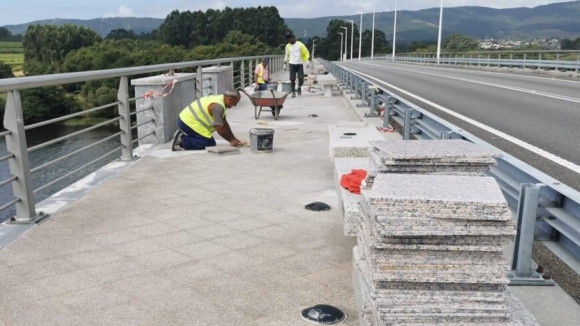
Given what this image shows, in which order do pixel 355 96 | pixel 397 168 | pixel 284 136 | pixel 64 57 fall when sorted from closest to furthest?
pixel 397 168
pixel 284 136
pixel 355 96
pixel 64 57

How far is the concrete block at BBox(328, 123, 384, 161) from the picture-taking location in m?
6.08

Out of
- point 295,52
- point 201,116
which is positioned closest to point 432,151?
point 201,116

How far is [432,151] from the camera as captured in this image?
3.06 meters

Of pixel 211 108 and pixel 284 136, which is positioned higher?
pixel 211 108


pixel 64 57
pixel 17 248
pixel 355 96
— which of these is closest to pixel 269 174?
pixel 17 248

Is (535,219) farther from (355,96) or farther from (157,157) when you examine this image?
(355,96)

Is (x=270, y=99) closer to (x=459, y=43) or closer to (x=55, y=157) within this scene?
(x=55, y=157)

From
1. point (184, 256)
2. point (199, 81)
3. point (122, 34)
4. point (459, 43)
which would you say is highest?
point (122, 34)

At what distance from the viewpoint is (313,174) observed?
6.68m

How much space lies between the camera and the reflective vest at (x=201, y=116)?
26.8 feet

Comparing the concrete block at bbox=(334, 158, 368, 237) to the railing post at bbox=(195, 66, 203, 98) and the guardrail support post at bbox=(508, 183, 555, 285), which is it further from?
the railing post at bbox=(195, 66, 203, 98)

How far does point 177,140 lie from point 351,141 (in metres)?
3.07

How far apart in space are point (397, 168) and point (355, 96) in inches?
487

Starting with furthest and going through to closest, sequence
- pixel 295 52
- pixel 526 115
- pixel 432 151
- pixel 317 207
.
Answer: pixel 295 52
pixel 526 115
pixel 317 207
pixel 432 151
